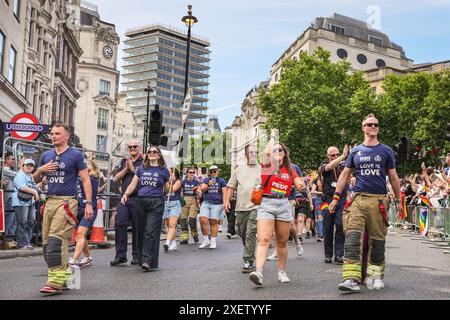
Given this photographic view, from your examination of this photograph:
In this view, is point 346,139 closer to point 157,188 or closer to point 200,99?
point 157,188

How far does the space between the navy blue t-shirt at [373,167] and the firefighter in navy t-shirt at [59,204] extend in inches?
131

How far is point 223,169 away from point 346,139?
47576mm

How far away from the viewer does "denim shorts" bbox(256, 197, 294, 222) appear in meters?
7.23

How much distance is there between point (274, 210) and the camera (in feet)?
23.7

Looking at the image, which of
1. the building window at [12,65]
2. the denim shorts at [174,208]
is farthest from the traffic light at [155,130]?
the building window at [12,65]

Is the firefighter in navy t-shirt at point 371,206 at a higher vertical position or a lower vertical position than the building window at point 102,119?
lower

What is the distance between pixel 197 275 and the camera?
8.24 m

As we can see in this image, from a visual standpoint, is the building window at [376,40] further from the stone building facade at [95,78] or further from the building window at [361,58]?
the stone building facade at [95,78]

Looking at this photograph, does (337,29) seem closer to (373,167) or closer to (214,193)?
(214,193)

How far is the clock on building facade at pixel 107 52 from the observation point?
7644 centimetres

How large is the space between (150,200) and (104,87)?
6960 cm

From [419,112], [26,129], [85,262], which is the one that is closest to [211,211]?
[85,262]

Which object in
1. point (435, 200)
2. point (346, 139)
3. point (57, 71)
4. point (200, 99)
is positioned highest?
point (200, 99)
